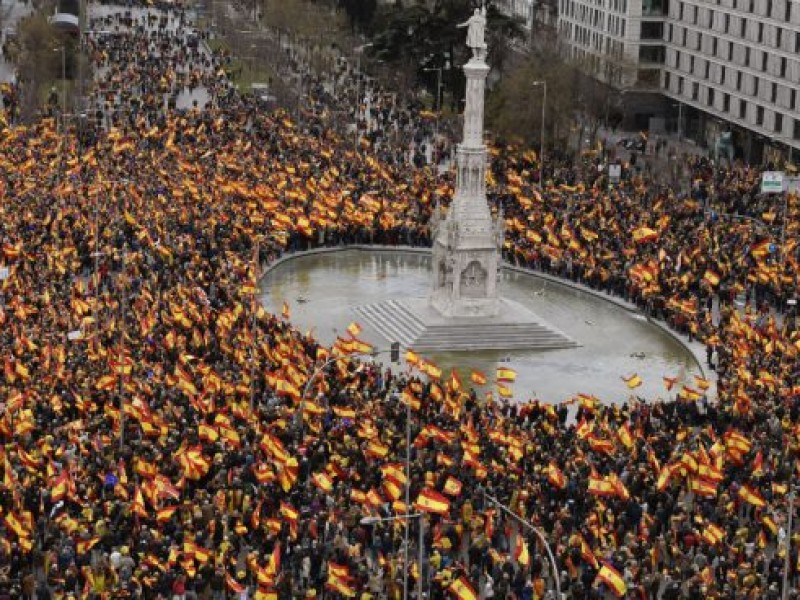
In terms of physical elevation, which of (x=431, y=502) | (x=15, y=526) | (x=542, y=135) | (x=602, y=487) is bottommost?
(x=15, y=526)

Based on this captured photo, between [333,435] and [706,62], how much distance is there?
242 feet

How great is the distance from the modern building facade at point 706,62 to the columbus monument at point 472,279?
3928cm

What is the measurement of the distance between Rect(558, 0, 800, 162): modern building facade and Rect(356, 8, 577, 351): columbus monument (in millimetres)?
39278

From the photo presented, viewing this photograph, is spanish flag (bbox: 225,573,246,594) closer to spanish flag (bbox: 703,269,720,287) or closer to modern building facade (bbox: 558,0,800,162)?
spanish flag (bbox: 703,269,720,287)

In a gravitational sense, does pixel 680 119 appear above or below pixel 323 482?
above

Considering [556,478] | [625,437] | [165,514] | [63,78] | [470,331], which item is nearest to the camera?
[165,514]

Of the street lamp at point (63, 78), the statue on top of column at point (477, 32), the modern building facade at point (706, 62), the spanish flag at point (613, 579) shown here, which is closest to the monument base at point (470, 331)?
the statue on top of column at point (477, 32)

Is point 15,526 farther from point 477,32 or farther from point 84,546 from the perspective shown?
point 477,32

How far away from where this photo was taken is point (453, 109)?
12188cm

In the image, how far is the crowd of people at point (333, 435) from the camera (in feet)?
139

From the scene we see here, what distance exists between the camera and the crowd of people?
42438 millimetres

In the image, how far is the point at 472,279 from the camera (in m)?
72.0

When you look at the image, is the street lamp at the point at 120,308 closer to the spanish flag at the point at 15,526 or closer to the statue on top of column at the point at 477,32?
the spanish flag at the point at 15,526

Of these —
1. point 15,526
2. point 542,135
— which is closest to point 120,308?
point 15,526
